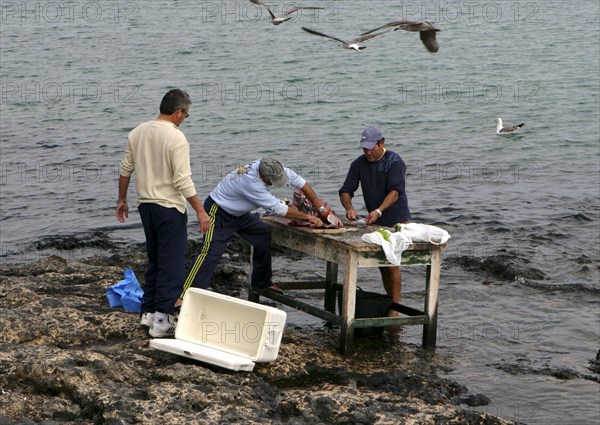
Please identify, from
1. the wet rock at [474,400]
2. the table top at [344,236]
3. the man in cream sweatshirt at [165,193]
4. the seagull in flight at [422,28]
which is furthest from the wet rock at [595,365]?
the man in cream sweatshirt at [165,193]

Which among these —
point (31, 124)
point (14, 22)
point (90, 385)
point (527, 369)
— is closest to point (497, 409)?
point (527, 369)

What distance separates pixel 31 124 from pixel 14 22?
53.2 feet

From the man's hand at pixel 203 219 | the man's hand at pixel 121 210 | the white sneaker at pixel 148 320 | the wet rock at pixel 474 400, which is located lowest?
the wet rock at pixel 474 400

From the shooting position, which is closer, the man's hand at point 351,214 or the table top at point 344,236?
the table top at point 344,236

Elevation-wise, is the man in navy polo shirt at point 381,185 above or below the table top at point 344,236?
above

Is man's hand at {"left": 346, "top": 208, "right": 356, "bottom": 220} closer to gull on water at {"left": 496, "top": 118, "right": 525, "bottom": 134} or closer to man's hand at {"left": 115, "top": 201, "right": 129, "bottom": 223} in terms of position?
man's hand at {"left": 115, "top": 201, "right": 129, "bottom": 223}

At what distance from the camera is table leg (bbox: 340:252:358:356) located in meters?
7.84

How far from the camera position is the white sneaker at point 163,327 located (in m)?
7.53

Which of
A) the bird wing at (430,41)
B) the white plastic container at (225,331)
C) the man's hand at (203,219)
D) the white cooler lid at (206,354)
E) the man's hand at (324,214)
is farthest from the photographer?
the bird wing at (430,41)

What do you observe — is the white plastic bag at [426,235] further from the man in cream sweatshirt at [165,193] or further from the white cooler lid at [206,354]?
the white cooler lid at [206,354]

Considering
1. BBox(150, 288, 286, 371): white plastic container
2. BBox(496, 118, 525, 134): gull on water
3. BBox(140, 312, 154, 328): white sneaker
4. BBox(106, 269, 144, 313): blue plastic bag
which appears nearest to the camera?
BBox(150, 288, 286, 371): white plastic container

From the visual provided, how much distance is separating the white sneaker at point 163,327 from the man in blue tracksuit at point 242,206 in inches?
26.7

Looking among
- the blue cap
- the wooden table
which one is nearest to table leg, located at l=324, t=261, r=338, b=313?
the wooden table

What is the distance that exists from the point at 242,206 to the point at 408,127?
13.6 m
